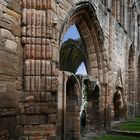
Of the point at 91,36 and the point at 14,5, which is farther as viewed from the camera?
the point at 91,36

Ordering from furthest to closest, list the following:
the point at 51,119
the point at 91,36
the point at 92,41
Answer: the point at 92,41
the point at 91,36
the point at 51,119

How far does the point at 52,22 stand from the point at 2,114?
2895 millimetres

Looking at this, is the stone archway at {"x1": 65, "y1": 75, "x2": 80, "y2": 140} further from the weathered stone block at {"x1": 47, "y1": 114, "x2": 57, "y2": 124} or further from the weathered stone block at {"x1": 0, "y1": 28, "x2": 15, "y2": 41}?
the weathered stone block at {"x1": 0, "y1": 28, "x2": 15, "y2": 41}

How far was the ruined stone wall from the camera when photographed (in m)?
8.17

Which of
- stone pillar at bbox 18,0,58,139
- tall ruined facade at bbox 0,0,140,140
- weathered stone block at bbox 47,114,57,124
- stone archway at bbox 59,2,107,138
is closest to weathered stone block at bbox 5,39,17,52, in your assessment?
tall ruined facade at bbox 0,0,140,140

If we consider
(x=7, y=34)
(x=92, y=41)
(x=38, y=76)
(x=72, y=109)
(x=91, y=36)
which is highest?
(x=91, y=36)

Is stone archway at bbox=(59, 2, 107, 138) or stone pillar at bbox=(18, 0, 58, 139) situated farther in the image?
stone archway at bbox=(59, 2, 107, 138)

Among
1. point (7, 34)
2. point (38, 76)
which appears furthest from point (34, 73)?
point (7, 34)

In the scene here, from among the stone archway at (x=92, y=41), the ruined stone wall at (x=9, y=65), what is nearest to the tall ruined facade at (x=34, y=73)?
the ruined stone wall at (x=9, y=65)

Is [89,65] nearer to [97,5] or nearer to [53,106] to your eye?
[97,5]

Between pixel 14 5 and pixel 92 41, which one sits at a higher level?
pixel 92 41

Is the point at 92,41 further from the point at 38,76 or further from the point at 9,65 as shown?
the point at 9,65

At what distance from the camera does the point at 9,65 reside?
8453 mm

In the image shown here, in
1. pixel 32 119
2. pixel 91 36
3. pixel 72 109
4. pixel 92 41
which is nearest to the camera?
pixel 32 119
